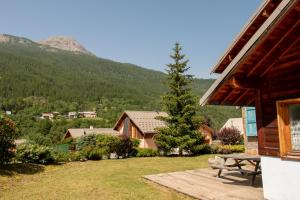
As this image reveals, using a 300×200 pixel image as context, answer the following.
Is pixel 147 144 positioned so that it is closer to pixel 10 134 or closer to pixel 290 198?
pixel 10 134

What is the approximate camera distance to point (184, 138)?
924 inches

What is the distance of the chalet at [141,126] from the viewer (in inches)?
1342

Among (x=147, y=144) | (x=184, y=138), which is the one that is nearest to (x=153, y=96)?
(x=147, y=144)

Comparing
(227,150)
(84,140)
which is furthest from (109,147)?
(227,150)

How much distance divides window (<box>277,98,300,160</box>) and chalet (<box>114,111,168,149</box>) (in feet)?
83.3

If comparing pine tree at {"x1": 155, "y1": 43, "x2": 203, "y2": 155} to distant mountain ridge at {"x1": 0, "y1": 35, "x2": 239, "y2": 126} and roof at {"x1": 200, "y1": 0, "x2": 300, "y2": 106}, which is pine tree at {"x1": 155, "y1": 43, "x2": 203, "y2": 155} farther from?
distant mountain ridge at {"x1": 0, "y1": 35, "x2": 239, "y2": 126}

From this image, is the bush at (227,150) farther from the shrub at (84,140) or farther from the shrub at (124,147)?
the shrub at (84,140)

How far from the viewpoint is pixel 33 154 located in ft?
57.6

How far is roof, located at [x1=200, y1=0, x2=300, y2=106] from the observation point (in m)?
6.44

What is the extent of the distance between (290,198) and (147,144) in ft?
88.3

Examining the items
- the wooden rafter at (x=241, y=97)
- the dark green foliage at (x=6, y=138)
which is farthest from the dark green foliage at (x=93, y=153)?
the wooden rafter at (x=241, y=97)

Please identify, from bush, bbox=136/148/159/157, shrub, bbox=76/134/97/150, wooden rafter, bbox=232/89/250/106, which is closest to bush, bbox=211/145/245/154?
bush, bbox=136/148/159/157

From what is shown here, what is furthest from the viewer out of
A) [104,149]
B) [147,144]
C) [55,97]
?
[55,97]

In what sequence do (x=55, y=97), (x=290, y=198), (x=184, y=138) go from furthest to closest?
(x=55, y=97) < (x=184, y=138) < (x=290, y=198)
